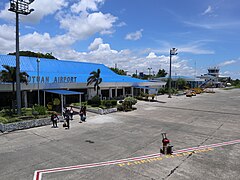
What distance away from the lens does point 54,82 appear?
92.2 ft

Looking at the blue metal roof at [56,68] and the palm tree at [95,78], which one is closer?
the blue metal roof at [56,68]

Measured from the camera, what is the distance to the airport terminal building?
25.6 m

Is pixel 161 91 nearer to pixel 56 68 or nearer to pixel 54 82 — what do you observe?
pixel 56 68

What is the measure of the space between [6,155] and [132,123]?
11.2 metres

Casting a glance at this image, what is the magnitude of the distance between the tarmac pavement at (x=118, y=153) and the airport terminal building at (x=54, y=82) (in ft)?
34.0

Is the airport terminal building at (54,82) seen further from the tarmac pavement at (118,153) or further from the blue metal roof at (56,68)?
the tarmac pavement at (118,153)

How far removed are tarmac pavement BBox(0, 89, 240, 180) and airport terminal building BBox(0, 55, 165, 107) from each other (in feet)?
34.0

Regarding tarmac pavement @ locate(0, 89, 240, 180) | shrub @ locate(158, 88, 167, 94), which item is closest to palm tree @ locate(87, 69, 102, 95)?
tarmac pavement @ locate(0, 89, 240, 180)

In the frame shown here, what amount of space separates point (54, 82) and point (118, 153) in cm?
2012

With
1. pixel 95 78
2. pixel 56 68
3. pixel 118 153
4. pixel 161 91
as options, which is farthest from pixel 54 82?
pixel 161 91

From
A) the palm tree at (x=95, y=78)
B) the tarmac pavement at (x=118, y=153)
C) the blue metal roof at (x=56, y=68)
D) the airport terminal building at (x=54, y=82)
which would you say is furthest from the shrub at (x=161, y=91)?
the tarmac pavement at (x=118, y=153)

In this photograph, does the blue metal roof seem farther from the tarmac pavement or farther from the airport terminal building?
the tarmac pavement

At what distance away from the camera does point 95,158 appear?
33.8 feet

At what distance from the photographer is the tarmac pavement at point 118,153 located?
8.55 m
